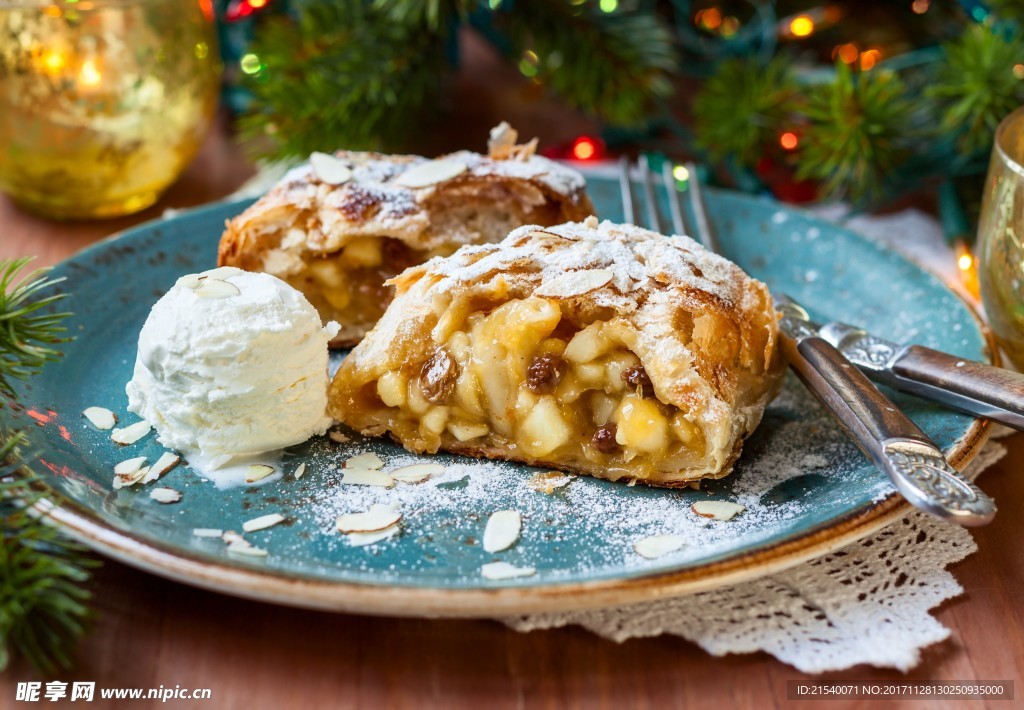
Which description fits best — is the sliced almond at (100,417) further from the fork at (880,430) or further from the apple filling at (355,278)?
the fork at (880,430)

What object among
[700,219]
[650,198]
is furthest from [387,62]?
[700,219]

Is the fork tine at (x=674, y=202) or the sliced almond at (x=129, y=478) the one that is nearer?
the sliced almond at (x=129, y=478)

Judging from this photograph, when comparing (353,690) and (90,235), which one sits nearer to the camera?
(353,690)

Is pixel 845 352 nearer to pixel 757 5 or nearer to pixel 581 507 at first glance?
pixel 581 507

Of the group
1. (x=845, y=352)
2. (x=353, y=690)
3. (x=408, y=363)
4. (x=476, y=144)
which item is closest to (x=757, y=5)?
(x=476, y=144)

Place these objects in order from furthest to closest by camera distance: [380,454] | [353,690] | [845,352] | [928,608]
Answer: [845,352], [380,454], [928,608], [353,690]

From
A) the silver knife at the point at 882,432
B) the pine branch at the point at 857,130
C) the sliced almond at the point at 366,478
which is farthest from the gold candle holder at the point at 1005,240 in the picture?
the sliced almond at the point at 366,478

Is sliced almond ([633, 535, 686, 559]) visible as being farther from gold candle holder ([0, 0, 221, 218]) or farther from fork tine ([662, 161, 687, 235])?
A: gold candle holder ([0, 0, 221, 218])
